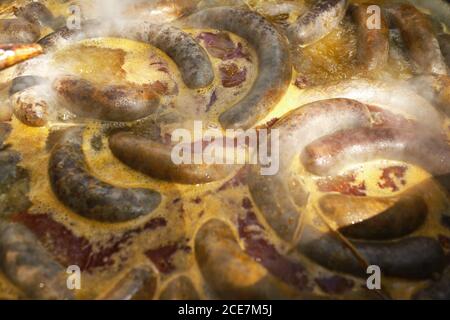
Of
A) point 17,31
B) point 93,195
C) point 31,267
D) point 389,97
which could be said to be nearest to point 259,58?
point 389,97

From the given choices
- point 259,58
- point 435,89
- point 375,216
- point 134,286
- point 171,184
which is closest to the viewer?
point 134,286

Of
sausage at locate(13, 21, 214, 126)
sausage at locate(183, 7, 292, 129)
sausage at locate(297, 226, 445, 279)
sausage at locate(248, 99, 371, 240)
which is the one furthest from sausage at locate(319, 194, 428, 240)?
sausage at locate(13, 21, 214, 126)

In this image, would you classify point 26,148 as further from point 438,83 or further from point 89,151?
point 438,83

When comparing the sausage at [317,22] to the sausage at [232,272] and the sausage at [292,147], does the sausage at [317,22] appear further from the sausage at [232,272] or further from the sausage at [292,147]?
the sausage at [232,272]

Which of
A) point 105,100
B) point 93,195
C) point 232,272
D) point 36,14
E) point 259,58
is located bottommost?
point 232,272

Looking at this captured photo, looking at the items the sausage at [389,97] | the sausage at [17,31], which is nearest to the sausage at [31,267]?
the sausage at [17,31]

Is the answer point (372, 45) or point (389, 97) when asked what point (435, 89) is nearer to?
point (389, 97)
